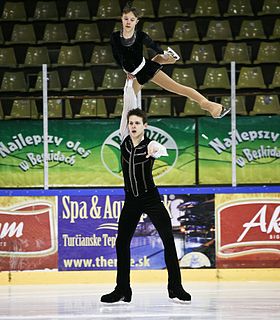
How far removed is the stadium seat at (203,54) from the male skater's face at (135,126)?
5638 millimetres

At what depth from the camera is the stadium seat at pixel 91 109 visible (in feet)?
29.7

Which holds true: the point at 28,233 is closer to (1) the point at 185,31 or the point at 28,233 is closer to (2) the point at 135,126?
(2) the point at 135,126

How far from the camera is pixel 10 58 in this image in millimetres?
11758

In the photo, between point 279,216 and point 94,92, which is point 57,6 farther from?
point 279,216

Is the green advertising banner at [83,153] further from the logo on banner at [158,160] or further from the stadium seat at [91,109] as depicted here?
the stadium seat at [91,109]

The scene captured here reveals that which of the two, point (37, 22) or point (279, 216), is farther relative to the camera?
point (37, 22)

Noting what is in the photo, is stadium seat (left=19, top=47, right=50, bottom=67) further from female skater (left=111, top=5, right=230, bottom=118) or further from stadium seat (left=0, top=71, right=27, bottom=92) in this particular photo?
female skater (left=111, top=5, right=230, bottom=118)

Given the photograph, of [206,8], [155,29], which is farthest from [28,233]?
[206,8]

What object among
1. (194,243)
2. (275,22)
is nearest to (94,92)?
(275,22)

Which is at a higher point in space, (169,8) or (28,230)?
(169,8)

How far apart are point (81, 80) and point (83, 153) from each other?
3.27m

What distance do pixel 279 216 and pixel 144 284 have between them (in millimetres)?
Result: 1473

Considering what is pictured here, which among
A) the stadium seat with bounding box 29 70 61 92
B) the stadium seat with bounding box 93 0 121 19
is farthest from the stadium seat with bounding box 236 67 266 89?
the stadium seat with bounding box 29 70 61 92

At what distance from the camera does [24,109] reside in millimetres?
8781
